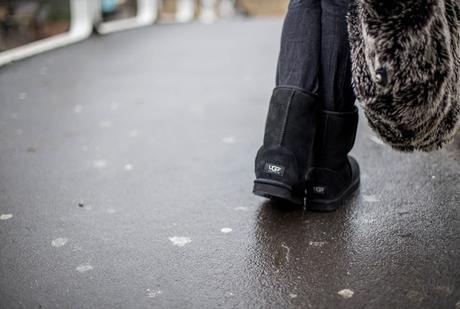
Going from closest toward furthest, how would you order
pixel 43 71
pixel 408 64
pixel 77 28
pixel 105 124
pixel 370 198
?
pixel 408 64 → pixel 370 198 → pixel 105 124 → pixel 43 71 → pixel 77 28

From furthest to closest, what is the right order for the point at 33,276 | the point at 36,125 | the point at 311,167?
the point at 36,125 → the point at 311,167 → the point at 33,276

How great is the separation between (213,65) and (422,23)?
4161 millimetres

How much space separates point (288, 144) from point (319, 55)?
14.1 inches

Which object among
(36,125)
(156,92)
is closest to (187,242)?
(36,125)

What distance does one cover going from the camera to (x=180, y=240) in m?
2.04

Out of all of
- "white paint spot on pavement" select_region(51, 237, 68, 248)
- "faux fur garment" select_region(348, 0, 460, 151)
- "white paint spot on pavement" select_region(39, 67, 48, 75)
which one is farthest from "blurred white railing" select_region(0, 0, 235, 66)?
"faux fur garment" select_region(348, 0, 460, 151)

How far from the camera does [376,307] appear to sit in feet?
5.24

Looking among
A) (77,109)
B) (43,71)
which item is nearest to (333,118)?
(77,109)

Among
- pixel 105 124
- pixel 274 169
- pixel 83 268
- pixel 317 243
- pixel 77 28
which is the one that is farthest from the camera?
pixel 77 28

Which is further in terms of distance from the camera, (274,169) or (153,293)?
(274,169)

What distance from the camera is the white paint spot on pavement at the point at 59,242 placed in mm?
2016

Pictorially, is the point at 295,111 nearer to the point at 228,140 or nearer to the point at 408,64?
the point at 408,64

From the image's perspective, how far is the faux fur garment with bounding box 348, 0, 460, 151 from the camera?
5.29ft

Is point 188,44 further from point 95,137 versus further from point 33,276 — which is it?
point 33,276
